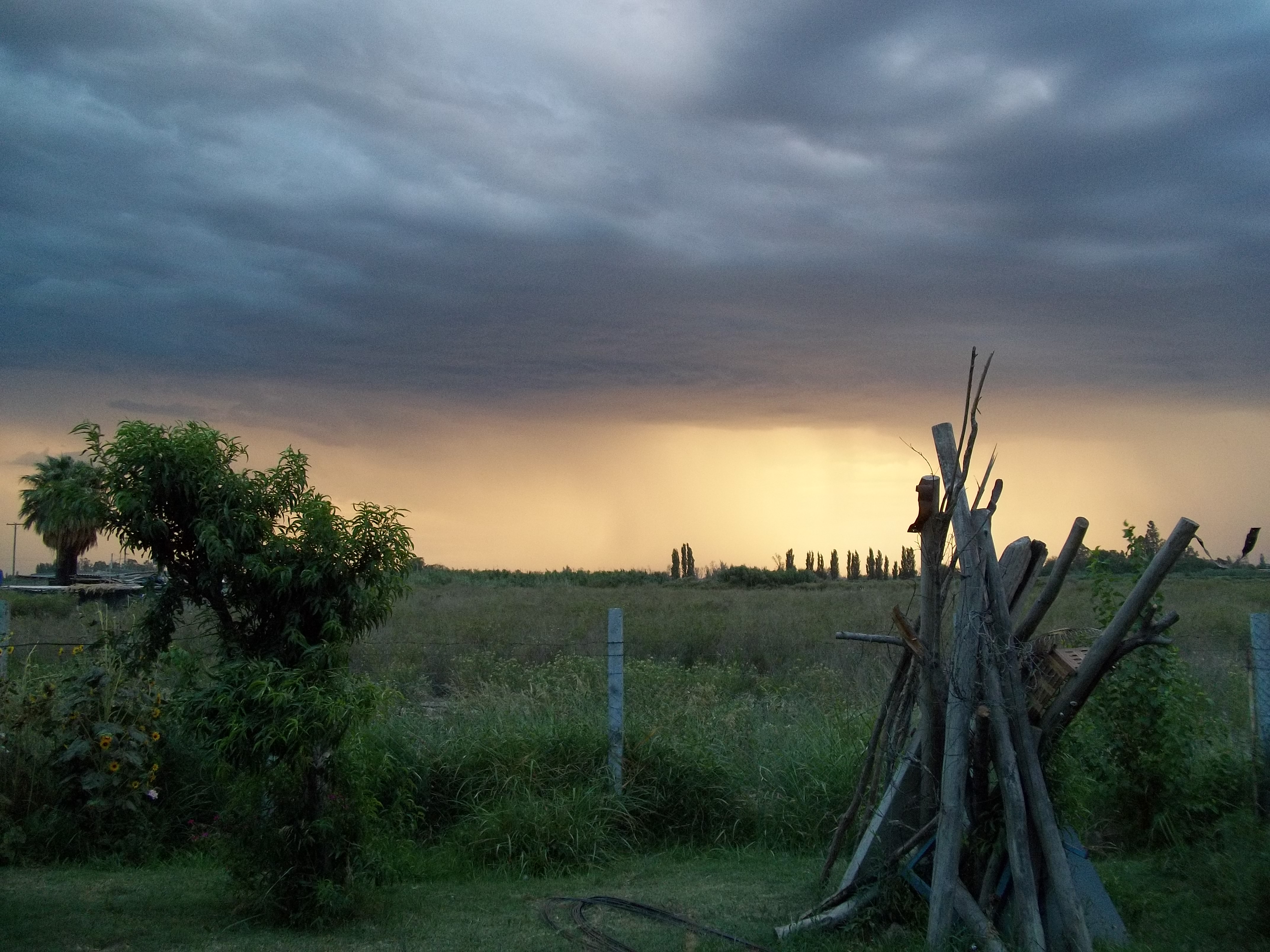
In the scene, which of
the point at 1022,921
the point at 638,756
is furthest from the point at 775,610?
the point at 1022,921

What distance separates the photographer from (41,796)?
26.9 ft

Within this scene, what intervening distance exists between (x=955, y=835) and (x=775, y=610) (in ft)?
65.3

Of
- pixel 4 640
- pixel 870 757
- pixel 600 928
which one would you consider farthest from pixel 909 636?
pixel 4 640

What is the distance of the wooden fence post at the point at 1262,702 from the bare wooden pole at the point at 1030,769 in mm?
3097

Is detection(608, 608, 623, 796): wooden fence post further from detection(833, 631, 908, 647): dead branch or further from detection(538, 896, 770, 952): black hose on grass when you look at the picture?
detection(833, 631, 908, 647): dead branch

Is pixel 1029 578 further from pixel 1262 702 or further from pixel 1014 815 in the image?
pixel 1262 702

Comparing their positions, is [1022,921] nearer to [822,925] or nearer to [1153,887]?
[822,925]

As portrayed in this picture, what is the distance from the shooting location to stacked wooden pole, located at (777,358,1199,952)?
219 inches

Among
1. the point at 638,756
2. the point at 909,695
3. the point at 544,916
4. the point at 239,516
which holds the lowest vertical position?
the point at 544,916

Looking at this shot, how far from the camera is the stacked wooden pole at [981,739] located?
18.2ft

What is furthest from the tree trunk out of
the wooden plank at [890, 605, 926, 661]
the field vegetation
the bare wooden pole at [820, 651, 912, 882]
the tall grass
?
the wooden plank at [890, 605, 926, 661]

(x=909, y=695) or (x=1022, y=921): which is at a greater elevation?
(x=909, y=695)

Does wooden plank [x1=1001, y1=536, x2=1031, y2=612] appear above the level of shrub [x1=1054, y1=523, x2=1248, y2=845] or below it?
above

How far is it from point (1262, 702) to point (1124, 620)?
3.86 metres
